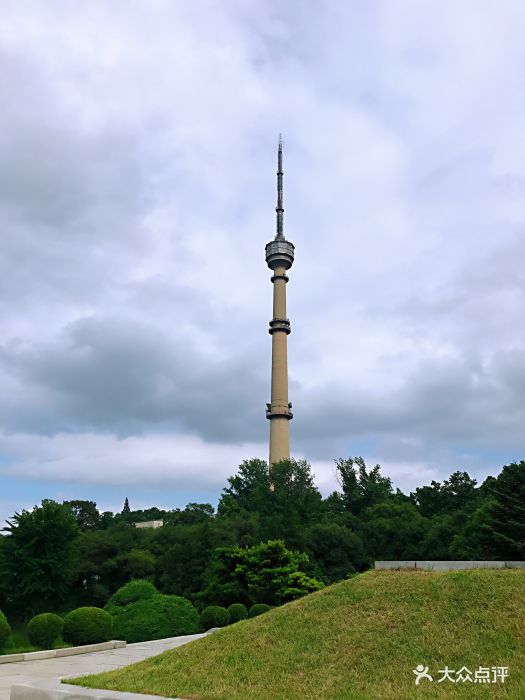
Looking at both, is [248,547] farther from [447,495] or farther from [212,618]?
[447,495]

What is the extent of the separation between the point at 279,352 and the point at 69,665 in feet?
182

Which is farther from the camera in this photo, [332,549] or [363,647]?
[332,549]

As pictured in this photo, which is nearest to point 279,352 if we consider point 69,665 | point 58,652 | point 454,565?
point 58,652

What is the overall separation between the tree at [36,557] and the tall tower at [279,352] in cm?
3162

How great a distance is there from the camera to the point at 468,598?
446 inches

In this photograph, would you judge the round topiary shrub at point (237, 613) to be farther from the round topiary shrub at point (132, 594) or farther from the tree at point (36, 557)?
the tree at point (36, 557)

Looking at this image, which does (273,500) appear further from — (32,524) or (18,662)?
(18,662)

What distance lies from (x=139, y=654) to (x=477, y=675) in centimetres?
1129

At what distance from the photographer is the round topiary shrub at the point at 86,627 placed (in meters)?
19.4

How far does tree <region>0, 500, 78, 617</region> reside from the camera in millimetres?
37125

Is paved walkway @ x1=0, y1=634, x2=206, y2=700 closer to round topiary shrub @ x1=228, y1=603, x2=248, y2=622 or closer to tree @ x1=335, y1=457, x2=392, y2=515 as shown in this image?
round topiary shrub @ x1=228, y1=603, x2=248, y2=622

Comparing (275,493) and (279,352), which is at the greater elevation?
(279,352)

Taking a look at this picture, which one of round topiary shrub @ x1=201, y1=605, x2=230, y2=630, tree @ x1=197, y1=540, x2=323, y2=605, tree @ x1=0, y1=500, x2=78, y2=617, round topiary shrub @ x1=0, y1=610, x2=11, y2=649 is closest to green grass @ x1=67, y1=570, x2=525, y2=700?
round topiary shrub @ x1=0, y1=610, x2=11, y2=649

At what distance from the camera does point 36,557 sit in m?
37.6
